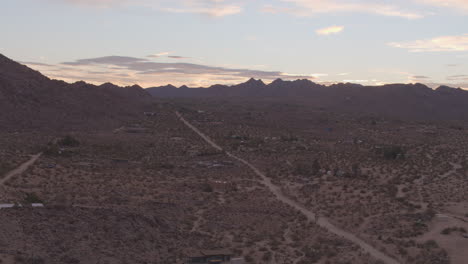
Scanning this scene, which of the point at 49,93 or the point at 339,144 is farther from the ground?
the point at 49,93

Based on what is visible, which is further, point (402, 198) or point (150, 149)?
point (150, 149)

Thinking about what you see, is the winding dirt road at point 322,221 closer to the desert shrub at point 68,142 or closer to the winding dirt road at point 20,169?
the winding dirt road at point 20,169

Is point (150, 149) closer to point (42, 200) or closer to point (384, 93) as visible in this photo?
point (42, 200)

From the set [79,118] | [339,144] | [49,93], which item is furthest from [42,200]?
[49,93]

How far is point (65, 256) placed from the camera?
18516 mm

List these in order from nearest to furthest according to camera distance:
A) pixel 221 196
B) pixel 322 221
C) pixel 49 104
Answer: pixel 322 221 → pixel 221 196 → pixel 49 104

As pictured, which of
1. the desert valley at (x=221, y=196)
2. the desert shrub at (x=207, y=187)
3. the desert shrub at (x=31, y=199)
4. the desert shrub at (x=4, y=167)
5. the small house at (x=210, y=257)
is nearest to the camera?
the small house at (x=210, y=257)

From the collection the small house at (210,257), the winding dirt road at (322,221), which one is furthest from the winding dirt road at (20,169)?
the winding dirt road at (322,221)

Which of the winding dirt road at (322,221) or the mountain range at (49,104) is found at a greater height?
the mountain range at (49,104)

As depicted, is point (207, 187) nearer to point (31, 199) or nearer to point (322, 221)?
point (322, 221)

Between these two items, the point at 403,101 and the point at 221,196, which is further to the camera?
the point at 403,101

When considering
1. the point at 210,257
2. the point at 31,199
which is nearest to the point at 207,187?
the point at 31,199

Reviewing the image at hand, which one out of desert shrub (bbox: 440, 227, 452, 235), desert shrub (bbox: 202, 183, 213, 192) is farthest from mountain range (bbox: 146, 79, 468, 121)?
desert shrub (bbox: 440, 227, 452, 235)

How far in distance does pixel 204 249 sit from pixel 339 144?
166ft
